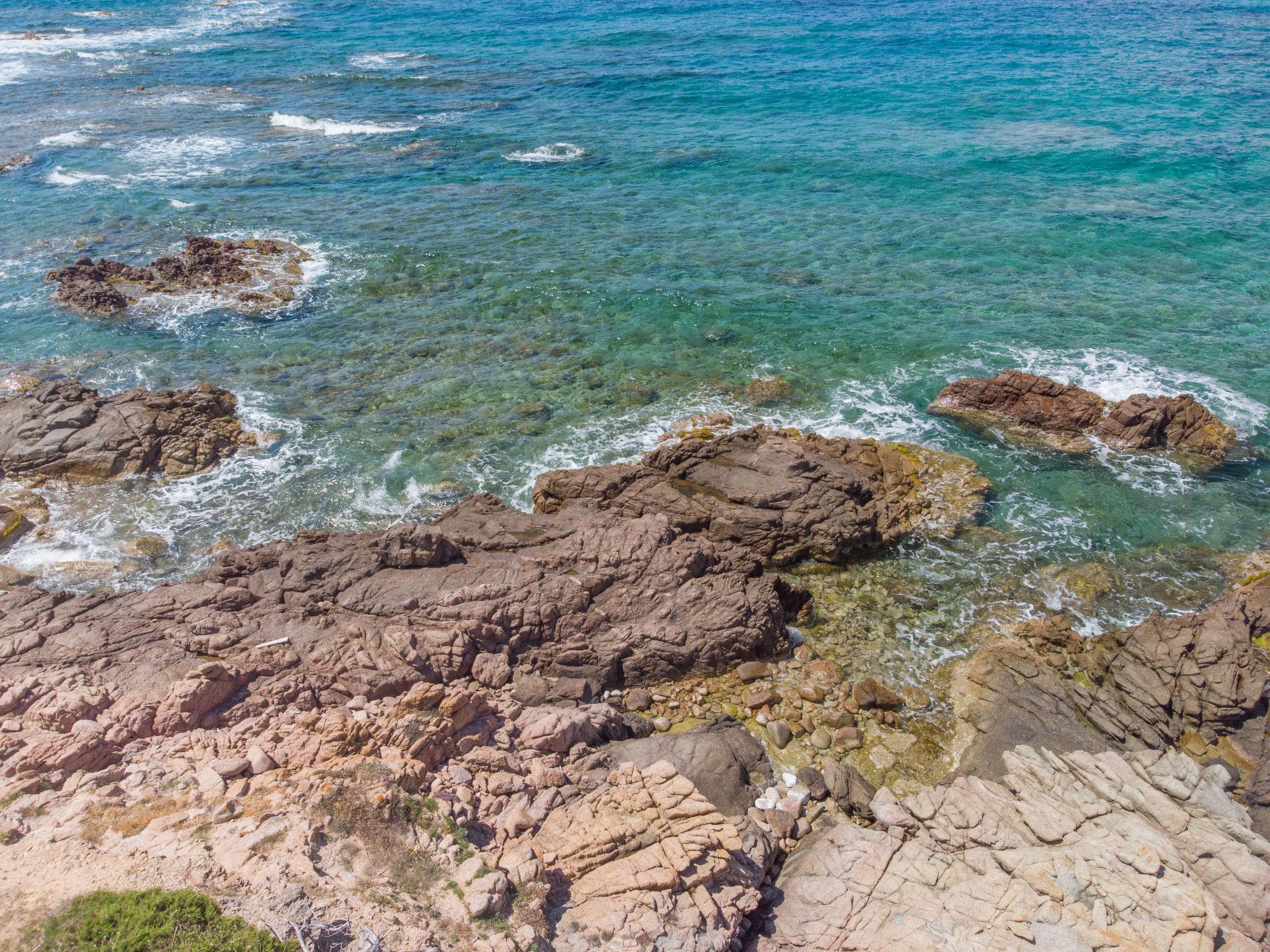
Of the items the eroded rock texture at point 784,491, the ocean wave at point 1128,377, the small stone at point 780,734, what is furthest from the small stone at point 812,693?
the ocean wave at point 1128,377

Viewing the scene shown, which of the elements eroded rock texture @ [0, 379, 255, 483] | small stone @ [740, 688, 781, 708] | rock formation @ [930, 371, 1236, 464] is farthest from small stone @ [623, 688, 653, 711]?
eroded rock texture @ [0, 379, 255, 483]

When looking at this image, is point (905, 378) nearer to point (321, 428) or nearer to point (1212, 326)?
point (1212, 326)

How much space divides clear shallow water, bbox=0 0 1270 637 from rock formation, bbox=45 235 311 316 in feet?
3.68

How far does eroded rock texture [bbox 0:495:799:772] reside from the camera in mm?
12703

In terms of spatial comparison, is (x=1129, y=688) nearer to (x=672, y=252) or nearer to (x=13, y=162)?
(x=672, y=252)

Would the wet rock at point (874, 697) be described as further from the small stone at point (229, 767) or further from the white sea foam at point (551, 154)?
the white sea foam at point (551, 154)

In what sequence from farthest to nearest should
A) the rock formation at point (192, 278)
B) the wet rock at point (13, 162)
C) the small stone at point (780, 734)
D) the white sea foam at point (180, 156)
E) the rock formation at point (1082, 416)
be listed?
the wet rock at point (13, 162) → the white sea foam at point (180, 156) → the rock formation at point (192, 278) → the rock formation at point (1082, 416) → the small stone at point (780, 734)

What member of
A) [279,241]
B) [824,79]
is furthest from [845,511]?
[824,79]

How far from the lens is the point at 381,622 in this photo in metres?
14.7

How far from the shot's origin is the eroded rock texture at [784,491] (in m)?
17.8

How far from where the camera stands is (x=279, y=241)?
112ft

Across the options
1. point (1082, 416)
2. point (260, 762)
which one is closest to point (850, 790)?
point (260, 762)

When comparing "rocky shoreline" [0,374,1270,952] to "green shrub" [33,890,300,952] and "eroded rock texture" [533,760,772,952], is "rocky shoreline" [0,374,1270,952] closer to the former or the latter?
"eroded rock texture" [533,760,772,952]

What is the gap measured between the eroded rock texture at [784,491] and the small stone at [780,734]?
4.42 m
